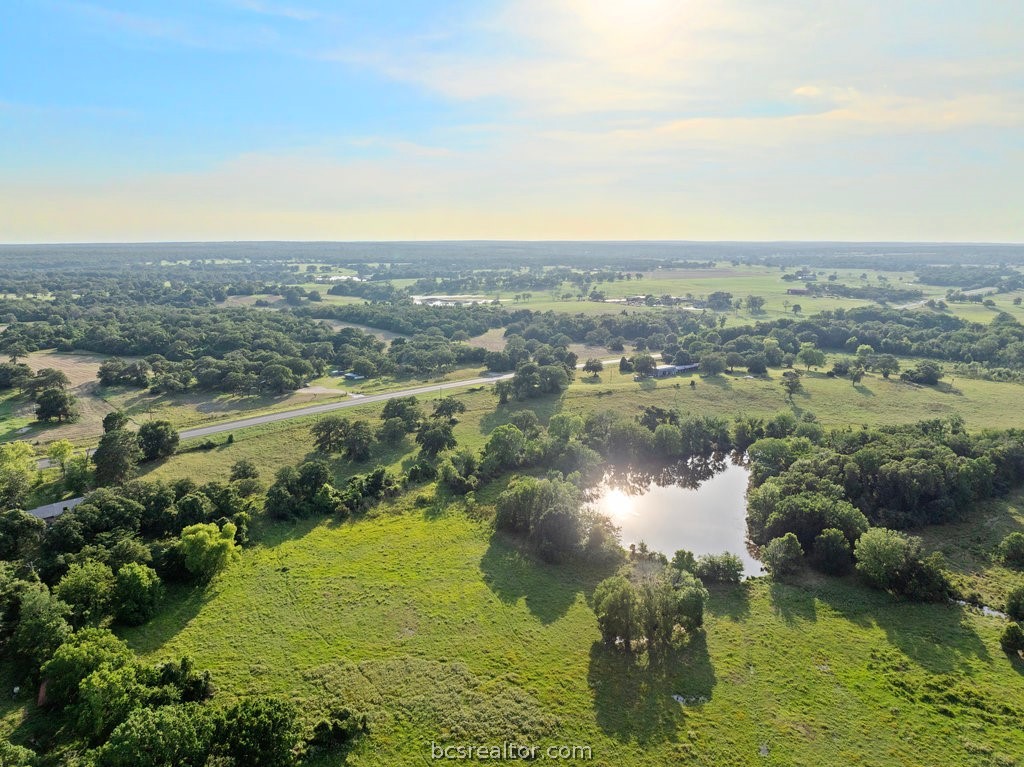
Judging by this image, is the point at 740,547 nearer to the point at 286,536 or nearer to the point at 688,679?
the point at 688,679

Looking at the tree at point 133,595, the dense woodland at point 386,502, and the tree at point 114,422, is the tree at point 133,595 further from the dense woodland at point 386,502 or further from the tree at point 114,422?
the tree at point 114,422

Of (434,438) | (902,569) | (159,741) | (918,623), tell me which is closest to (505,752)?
(159,741)

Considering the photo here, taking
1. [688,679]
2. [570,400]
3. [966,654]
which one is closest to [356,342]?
[570,400]

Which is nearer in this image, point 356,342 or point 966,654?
point 966,654

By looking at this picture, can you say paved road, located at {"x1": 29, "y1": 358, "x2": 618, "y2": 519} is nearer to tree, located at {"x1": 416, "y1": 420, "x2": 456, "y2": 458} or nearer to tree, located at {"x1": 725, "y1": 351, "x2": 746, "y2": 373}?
tree, located at {"x1": 416, "y1": 420, "x2": 456, "y2": 458}

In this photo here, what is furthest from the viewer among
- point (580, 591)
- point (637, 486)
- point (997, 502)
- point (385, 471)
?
point (637, 486)

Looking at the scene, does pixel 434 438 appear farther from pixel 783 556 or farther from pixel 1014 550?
pixel 1014 550
